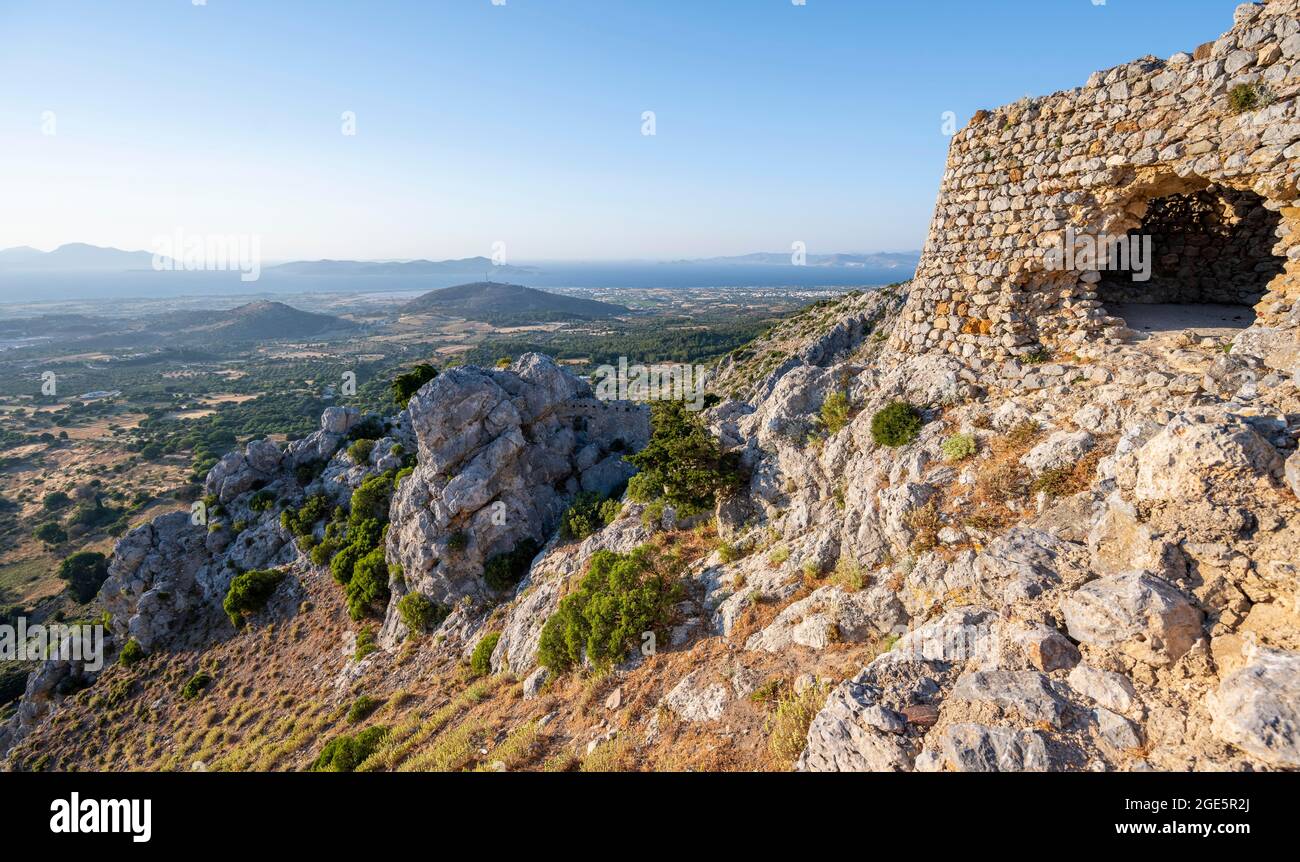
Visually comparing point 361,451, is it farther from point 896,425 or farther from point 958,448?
point 958,448

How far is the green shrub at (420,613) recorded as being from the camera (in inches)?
765

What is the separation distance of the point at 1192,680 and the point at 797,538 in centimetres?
689

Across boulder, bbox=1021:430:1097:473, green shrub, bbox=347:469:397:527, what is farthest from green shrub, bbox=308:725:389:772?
boulder, bbox=1021:430:1097:473

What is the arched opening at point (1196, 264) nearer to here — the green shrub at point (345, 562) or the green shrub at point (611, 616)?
the green shrub at point (611, 616)

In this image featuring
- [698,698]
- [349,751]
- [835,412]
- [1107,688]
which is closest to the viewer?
[1107,688]

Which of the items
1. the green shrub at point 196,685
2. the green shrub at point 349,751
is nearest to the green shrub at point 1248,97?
the green shrub at point 349,751

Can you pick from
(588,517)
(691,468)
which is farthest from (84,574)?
(691,468)

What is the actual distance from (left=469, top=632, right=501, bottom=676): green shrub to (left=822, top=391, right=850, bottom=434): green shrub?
1202cm

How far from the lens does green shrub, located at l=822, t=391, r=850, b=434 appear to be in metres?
12.5

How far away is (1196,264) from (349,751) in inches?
916

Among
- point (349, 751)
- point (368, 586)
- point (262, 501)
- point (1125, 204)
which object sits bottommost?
point (349, 751)

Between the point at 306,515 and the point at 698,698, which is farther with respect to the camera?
the point at 306,515

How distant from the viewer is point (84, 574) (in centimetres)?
4019

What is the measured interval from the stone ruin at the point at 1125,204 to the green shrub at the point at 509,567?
587 inches
